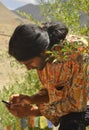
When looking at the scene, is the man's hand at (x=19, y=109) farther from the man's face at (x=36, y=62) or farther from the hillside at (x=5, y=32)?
the hillside at (x=5, y=32)

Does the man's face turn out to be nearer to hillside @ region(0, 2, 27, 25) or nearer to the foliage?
the foliage

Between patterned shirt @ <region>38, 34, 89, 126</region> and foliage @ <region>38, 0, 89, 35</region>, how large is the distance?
438 mm

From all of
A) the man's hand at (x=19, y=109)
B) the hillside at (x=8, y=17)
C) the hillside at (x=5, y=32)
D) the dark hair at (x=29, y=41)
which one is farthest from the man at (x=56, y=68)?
the hillside at (x=8, y=17)

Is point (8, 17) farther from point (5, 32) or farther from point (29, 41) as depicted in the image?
point (29, 41)

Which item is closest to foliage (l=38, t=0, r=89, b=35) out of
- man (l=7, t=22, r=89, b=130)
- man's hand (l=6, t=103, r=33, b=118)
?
man (l=7, t=22, r=89, b=130)

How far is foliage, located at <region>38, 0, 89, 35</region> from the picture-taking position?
336 cm

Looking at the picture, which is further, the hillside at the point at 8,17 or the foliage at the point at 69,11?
the hillside at the point at 8,17

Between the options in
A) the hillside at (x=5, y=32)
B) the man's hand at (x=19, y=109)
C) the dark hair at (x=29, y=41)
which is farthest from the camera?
the hillside at (x=5, y=32)

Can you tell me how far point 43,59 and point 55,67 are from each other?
99 millimetres

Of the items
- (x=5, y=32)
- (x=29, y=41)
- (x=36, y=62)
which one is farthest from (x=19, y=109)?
(x=5, y=32)

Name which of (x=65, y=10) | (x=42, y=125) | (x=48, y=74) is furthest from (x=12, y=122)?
(x=48, y=74)

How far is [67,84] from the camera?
9.74 ft

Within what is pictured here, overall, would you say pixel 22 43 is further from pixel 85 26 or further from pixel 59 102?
pixel 85 26

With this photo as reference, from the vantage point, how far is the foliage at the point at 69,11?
3.36 m
